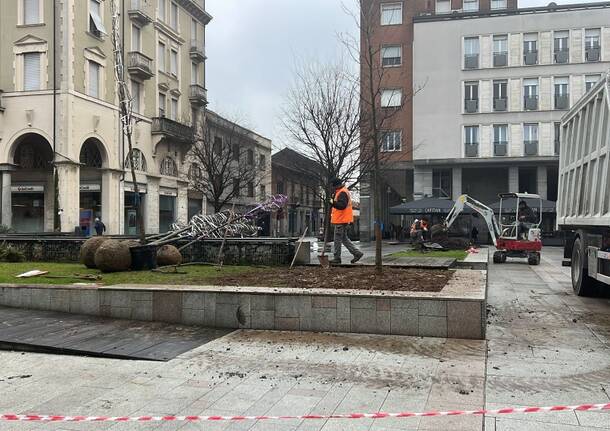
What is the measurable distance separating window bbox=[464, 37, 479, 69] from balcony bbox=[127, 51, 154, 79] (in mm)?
23045

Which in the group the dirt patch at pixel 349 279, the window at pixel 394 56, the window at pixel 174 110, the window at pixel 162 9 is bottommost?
the dirt patch at pixel 349 279

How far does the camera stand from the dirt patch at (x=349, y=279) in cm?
795

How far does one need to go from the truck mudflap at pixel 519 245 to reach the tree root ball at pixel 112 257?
45.0 feet

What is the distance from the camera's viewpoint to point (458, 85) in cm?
4044

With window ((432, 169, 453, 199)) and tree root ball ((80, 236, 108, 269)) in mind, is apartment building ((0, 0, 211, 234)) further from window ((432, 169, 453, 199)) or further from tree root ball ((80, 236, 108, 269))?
tree root ball ((80, 236, 108, 269))

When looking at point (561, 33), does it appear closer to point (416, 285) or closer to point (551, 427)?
point (416, 285)

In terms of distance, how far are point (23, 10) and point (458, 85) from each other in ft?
96.2

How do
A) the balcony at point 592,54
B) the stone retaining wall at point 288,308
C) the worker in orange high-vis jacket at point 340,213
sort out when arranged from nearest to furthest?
1. the stone retaining wall at point 288,308
2. the worker in orange high-vis jacket at point 340,213
3. the balcony at point 592,54

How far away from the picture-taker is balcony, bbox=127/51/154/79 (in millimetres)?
35188

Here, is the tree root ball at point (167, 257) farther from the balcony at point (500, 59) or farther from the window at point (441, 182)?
the balcony at point (500, 59)

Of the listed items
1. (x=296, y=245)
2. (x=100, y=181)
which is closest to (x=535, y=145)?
(x=100, y=181)

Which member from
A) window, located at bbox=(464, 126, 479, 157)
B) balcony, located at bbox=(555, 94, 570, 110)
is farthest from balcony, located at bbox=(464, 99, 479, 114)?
balcony, located at bbox=(555, 94, 570, 110)

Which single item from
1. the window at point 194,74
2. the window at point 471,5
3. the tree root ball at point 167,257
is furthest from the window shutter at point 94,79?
the window at point 471,5

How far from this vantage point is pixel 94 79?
32.4 metres
